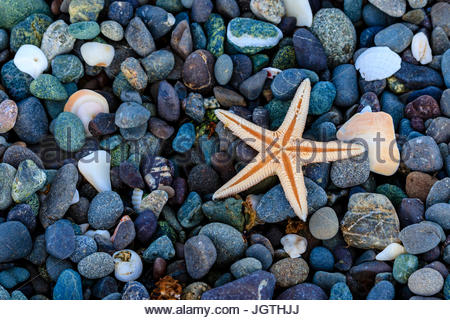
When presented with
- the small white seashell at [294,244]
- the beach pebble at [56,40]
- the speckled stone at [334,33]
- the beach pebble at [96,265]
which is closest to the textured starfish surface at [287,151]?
the small white seashell at [294,244]

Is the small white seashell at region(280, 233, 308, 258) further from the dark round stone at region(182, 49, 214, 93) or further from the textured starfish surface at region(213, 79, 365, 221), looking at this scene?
the dark round stone at region(182, 49, 214, 93)

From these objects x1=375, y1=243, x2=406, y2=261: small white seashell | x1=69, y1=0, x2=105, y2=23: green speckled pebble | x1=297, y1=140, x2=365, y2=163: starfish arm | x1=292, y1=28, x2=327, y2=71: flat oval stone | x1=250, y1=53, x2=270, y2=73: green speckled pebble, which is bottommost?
x1=375, y1=243, x2=406, y2=261: small white seashell

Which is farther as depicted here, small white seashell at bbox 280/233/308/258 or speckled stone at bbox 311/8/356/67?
speckled stone at bbox 311/8/356/67

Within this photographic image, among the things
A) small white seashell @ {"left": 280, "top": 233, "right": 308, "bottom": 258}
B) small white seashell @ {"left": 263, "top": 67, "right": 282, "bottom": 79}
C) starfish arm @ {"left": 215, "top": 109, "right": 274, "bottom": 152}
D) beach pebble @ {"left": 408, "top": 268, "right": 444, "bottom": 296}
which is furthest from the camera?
small white seashell @ {"left": 263, "top": 67, "right": 282, "bottom": 79}

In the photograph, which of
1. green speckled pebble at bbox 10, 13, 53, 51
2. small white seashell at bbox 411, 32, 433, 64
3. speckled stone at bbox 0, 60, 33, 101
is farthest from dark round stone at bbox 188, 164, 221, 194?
small white seashell at bbox 411, 32, 433, 64

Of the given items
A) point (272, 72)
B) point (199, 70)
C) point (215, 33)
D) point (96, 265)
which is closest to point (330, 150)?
point (272, 72)

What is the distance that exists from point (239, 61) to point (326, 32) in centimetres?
52

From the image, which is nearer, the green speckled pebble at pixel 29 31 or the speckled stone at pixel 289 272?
the speckled stone at pixel 289 272

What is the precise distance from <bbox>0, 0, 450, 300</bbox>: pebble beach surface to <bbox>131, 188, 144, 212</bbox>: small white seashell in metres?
0.01

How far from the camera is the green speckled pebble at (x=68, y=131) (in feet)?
7.41

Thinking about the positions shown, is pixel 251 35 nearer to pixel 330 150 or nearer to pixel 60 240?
pixel 330 150

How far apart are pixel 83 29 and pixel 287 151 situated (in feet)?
A: 4.11

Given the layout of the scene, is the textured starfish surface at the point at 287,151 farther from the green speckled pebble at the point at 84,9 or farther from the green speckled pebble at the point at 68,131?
the green speckled pebble at the point at 84,9

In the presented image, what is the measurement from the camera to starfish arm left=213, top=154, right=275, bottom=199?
2137 millimetres
